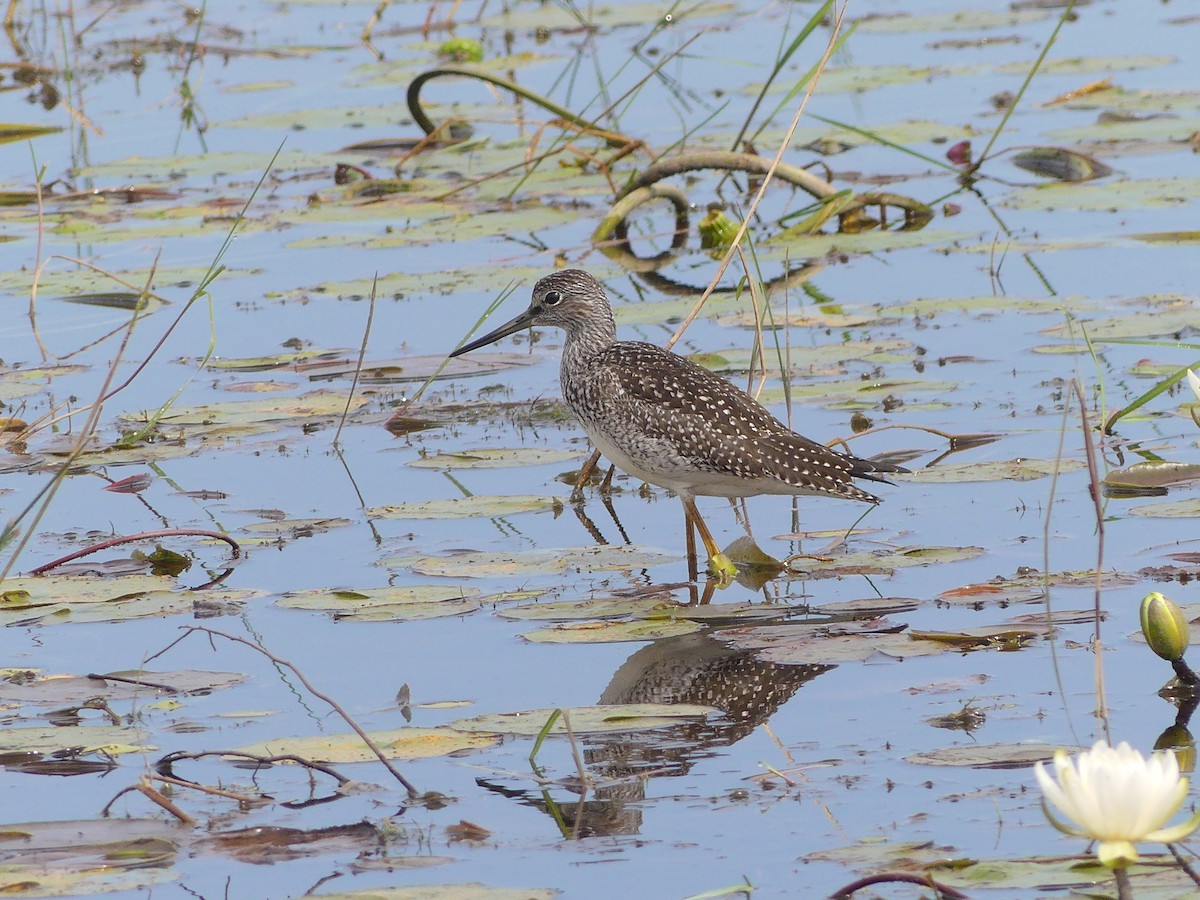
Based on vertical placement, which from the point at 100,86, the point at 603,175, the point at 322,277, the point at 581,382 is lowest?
the point at 581,382

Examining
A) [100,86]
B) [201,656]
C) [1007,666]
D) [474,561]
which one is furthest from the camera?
[100,86]

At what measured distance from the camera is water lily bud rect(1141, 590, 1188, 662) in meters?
4.72

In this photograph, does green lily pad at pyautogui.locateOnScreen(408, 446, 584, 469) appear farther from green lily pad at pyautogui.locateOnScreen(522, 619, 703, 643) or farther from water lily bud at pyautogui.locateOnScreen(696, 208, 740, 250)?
water lily bud at pyautogui.locateOnScreen(696, 208, 740, 250)

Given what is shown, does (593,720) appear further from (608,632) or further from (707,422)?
(707,422)

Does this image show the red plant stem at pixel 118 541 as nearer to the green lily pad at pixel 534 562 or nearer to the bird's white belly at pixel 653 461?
the green lily pad at pixel 534 562

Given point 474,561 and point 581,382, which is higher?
point 581,382

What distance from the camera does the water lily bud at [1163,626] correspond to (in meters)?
4.72

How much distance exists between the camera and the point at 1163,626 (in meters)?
4.76

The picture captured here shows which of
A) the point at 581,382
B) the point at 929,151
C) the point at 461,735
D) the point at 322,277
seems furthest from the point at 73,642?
the point at 929,151

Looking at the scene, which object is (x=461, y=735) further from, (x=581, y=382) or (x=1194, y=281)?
(x=1194, y=281)

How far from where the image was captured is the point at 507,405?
8.84 m

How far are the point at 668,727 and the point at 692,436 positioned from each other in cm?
192

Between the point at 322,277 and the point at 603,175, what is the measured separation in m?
2.43

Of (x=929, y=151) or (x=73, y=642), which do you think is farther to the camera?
(x=929, y=151)
